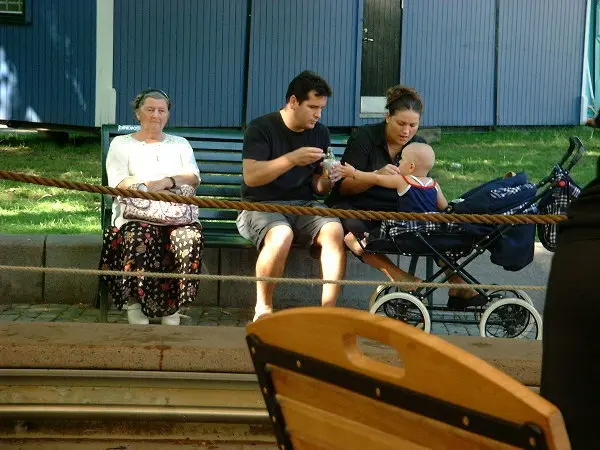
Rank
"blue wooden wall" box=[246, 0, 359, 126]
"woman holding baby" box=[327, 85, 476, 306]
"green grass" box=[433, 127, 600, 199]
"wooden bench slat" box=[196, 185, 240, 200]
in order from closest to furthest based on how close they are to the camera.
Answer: "woman holding baby" box=[327, 85, 476, 306] < "wooden bench slat" box=[196, 185, 240, 200] < "green grass" box=[433, 127, 600, 199] < "blue wooden wall" box=[246, 0, 359, 126]

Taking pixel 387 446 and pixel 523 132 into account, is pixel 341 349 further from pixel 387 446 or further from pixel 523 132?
pixel 523 132

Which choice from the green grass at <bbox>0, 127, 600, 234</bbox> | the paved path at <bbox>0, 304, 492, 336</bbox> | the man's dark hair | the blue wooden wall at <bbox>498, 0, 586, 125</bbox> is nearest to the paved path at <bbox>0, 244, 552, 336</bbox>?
the paved path at <bbox>0, 304, 492, 336</bbox>

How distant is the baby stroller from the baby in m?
0.13

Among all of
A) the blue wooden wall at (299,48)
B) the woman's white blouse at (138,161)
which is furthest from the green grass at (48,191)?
the blue wooden wall at (299,48)

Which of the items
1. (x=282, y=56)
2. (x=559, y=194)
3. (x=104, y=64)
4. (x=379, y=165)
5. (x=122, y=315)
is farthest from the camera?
(x=282, y=56)

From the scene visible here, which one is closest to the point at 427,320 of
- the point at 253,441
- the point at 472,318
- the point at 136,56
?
the point at 472,318

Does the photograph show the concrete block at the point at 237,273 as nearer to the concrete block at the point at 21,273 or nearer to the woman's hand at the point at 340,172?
the woman's hand at the point at 340,172

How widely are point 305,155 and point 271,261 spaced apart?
0.60m

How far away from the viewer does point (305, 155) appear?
6.78 m

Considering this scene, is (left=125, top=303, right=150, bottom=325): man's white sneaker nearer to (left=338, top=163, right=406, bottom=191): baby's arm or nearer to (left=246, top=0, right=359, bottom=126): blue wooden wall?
(left=338, top=163, right=406, bottom=191): baby's arm

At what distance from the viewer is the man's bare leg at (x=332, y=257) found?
6859 millimetres

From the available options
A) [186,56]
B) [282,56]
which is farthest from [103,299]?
[282,56]

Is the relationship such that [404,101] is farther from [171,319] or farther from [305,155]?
[171,319]

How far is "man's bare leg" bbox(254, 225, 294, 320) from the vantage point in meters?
Result: 6.77
